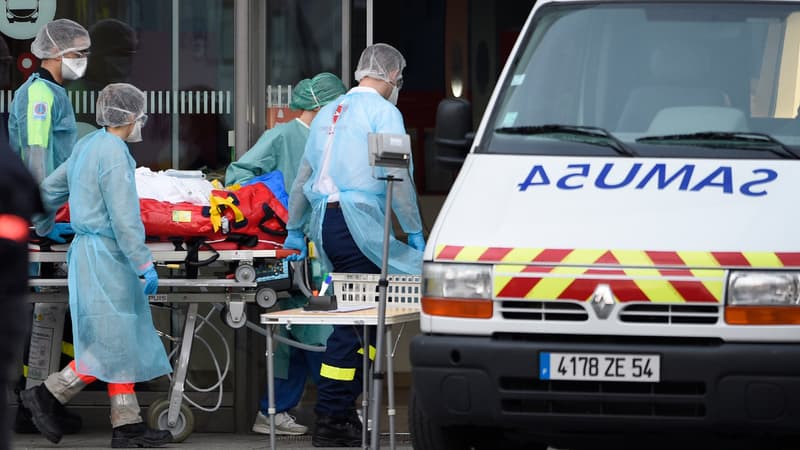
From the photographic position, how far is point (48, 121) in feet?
30.7

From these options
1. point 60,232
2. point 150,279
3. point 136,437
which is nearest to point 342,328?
point 150,279

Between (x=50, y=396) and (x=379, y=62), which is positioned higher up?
(x=379, y=62)

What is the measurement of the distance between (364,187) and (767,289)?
318 cm

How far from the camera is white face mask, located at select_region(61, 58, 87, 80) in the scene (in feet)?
31.3

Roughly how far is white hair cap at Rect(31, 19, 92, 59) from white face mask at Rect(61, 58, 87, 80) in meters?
0.06

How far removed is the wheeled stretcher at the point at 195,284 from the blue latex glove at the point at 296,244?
0.04 meters

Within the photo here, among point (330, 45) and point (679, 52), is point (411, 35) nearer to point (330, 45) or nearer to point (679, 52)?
point (330, 45)

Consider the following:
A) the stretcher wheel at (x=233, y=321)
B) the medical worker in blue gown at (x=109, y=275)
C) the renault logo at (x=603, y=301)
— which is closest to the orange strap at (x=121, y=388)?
the medical worker in blue gown at (x=109, y=275)

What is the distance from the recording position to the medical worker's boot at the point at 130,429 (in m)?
8.98

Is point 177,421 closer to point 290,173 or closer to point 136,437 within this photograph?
point 136,437

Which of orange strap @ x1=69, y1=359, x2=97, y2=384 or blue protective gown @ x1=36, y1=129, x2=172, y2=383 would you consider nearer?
blue protective gown @ x1=36, y1=129, x2=172, y2=383

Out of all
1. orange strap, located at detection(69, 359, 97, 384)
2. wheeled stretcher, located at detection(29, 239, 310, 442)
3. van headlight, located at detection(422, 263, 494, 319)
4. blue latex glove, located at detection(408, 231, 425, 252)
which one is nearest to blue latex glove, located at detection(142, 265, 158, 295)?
wheeled stretcher, located at detection(29, 239, 310, 442)

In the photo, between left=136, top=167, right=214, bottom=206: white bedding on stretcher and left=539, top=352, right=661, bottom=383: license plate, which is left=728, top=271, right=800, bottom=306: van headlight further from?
left=136, top=167, right=214, bottom=206: white bedding on stretcher

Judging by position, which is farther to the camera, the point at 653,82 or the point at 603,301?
the point at 653,82
